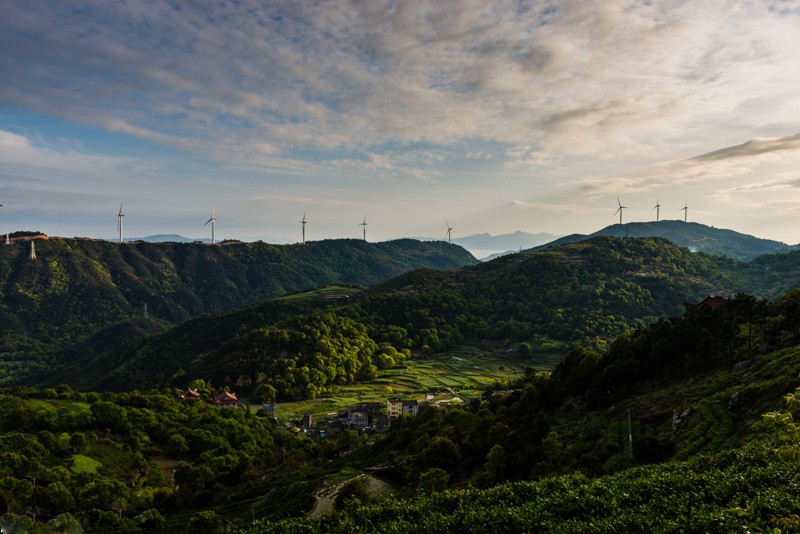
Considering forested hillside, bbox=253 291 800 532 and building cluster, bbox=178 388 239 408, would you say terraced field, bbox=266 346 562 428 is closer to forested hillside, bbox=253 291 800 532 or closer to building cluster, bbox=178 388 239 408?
building cluster, bbox=178 388 239 408

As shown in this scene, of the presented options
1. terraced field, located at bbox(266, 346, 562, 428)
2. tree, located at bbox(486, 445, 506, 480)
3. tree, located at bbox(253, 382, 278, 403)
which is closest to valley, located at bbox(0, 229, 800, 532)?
tree, located at bbox(486, 445, 506, 480)

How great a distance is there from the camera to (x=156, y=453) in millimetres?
92938

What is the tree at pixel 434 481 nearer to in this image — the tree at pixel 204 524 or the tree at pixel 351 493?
the tree at pixel 351 493

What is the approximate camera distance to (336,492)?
6106 cm

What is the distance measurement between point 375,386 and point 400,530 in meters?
141

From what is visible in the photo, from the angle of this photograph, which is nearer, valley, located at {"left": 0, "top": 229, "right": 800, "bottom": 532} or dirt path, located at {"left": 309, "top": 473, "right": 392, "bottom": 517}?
valley, located at {"left": 0, "top": 229, "right": 800, "bottom": 532}

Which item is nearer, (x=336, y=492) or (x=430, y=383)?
(x=336, y=492)

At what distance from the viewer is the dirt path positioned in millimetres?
56688

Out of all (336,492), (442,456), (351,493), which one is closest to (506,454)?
(442,456)

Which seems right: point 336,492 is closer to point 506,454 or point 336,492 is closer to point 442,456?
point 442,456

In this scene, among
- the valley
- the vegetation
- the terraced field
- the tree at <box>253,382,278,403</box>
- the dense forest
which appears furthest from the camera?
the tree at <box>253,382,278,403</box>

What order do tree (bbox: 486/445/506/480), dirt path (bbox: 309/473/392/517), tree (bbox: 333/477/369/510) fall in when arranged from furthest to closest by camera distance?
dirt path (bbox: 309/473/392/517)
tree (bbox: 333/477/369/510)
tree (bbox: 486/445/506/480)

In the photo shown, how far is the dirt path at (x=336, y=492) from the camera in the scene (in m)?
56.7

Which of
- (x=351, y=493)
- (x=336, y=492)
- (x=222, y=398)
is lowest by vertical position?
(x=222, y=398)
